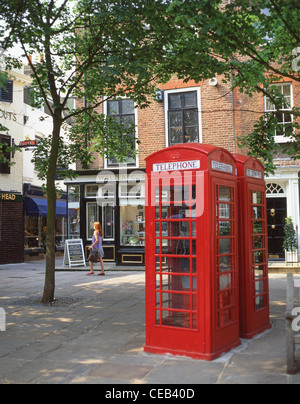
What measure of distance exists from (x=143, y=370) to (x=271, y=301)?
17.2ft

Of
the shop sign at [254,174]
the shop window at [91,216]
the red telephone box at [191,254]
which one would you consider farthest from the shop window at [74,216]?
the red telephone box at [191,254]

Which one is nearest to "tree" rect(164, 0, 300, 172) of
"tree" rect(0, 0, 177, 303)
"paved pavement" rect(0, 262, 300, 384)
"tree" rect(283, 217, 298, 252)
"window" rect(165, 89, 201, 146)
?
"tree" rect(0, 0, 177, 303)

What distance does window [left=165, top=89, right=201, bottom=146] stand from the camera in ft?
54.3

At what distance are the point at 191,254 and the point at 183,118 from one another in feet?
39.8

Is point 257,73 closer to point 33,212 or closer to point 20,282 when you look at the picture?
point 20,282

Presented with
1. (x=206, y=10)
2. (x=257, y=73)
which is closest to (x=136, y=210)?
(x=257, y=73)

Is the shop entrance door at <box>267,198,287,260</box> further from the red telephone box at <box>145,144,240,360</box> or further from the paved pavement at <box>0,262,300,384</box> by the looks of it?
the red telephone box at <box>145,144,240,360</box>

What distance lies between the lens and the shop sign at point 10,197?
19938mm

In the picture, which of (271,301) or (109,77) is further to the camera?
(271,301)

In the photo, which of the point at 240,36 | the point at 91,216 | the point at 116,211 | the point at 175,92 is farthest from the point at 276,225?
the point at 240,36

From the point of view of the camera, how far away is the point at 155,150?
16688 mm

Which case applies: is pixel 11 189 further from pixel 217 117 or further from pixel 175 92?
pixel 217 117

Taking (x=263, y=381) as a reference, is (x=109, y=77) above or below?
above
